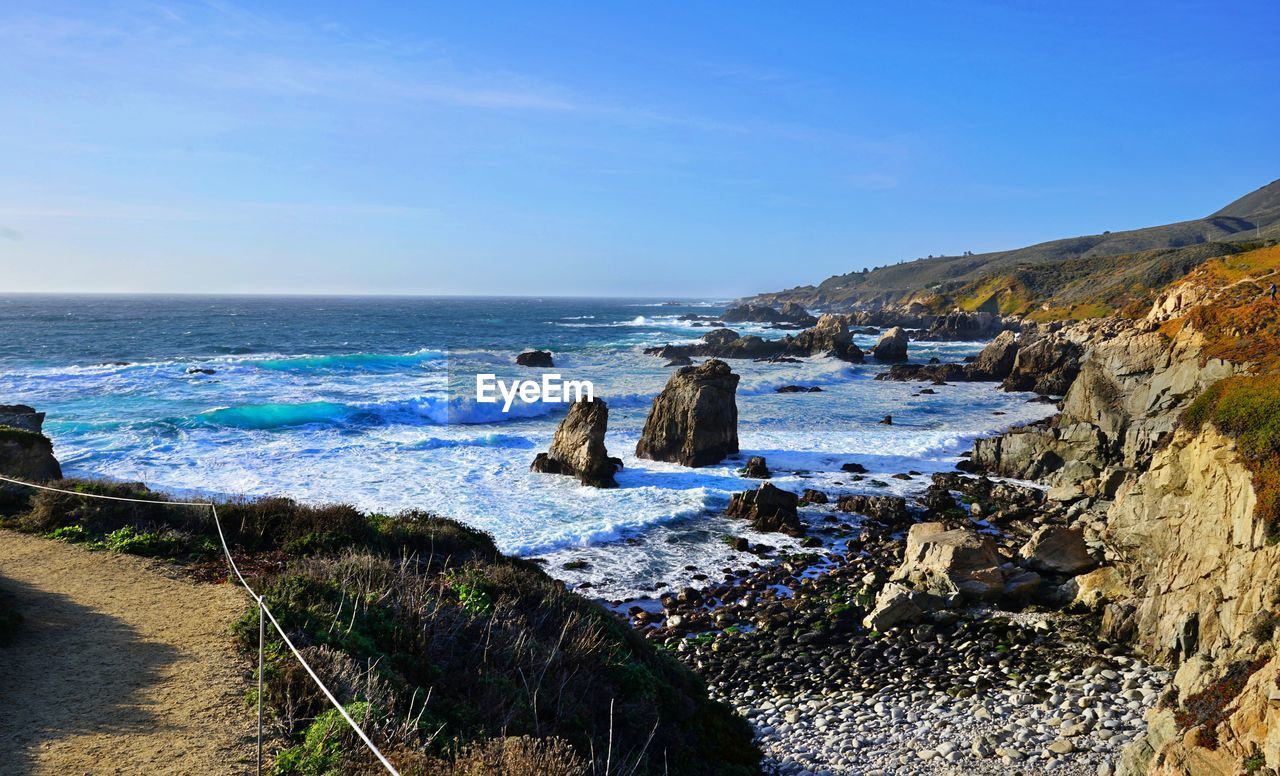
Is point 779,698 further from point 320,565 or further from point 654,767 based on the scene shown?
point 320,565

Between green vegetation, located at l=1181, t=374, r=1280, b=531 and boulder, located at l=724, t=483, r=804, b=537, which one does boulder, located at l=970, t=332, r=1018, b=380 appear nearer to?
boulder, located at l=724, t=483, r=804, b=537

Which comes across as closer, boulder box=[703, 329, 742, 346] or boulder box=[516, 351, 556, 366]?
boulder box=[516, 351, 556, 366]

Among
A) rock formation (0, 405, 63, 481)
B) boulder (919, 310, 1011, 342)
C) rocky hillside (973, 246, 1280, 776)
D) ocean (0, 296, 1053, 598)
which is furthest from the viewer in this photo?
boulder (919, 310, 1011, 342)

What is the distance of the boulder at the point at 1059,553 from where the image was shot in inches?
601

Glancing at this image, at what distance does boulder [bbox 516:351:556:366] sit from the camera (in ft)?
214

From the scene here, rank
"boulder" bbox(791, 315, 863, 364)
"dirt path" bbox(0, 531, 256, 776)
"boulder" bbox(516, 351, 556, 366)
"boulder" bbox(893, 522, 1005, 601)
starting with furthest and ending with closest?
"boulder" bbox(516, 351, 556, 366)
"boulder" bbox(791, 315, 863, 364)
"boulder" bbox(893, 522, 1005, 601)
"dirt path" bbox(0, 531, 256, 776)

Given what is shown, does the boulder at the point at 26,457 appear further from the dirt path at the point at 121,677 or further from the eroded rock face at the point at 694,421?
the eroded rock face at the point at 694,421

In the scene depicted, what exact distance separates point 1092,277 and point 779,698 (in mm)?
95601

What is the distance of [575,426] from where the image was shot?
26.4 metres

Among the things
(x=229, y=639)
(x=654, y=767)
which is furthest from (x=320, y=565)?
(x=654, y=767)

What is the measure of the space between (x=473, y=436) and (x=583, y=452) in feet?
30.1

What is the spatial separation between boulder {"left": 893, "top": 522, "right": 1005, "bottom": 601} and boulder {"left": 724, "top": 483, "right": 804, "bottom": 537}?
482cm


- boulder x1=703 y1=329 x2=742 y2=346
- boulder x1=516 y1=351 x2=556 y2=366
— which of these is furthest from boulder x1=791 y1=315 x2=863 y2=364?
boulder x1=516 y1=351 x2=556 y2=366

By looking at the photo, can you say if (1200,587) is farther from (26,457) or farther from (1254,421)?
(26,457)
